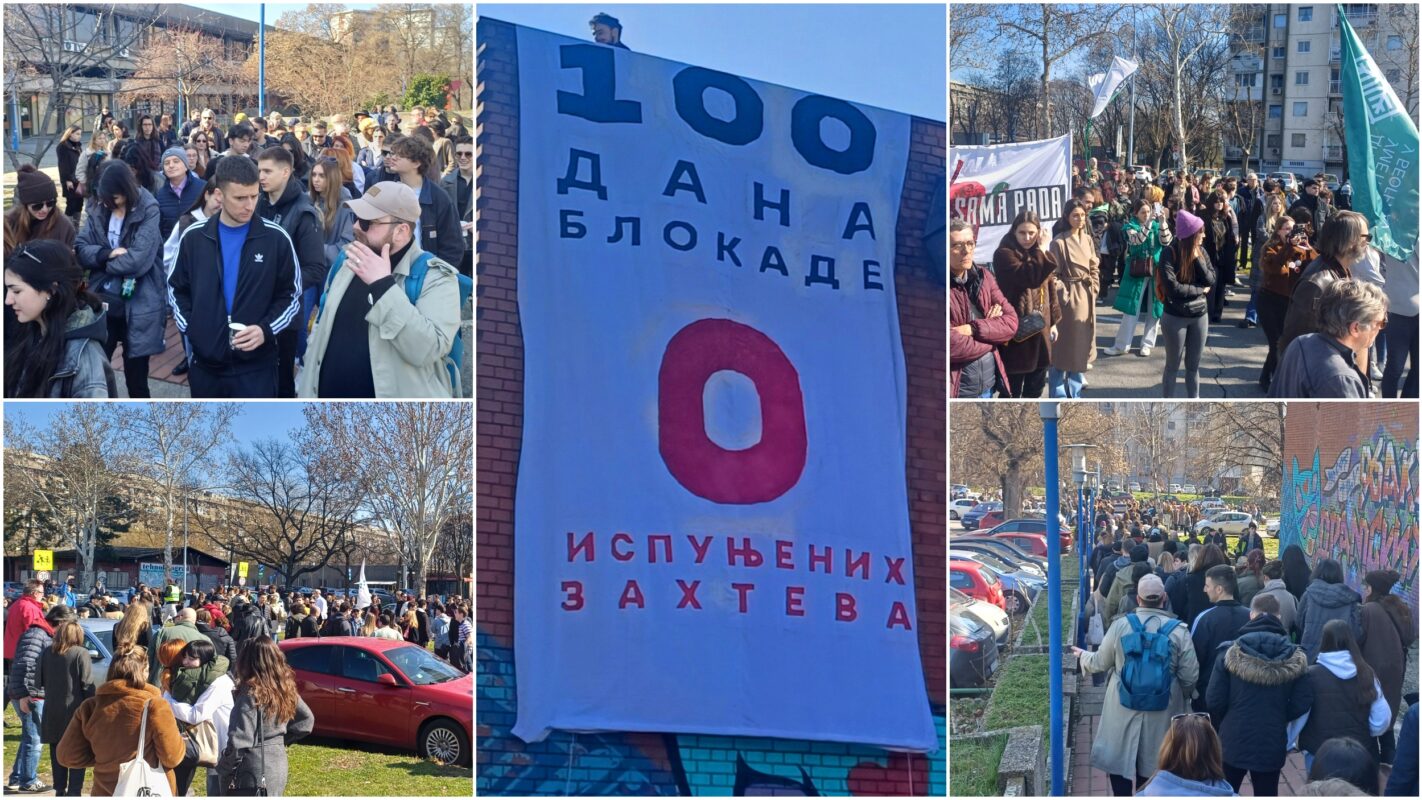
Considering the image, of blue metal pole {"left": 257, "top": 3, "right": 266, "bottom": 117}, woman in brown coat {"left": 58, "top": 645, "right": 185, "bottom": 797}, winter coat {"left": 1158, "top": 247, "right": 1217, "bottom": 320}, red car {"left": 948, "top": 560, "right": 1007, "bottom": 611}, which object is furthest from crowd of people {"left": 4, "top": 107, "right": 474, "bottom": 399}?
winter coat {"left": 1158, "top": 247, "right": 1217, "bottom": 320}

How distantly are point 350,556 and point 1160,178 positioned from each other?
4860 millimetres

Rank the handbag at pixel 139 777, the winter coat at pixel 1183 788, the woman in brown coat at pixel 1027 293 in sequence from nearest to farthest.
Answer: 1. the winter coat at pixel 1183 788
2. the handbag at pixel 139 777
3. the woman in brown coat at pixel 1027 293

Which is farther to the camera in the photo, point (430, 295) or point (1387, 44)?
point (1387, 44)

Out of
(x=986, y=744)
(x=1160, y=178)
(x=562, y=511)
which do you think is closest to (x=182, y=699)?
(x=562, y=511)

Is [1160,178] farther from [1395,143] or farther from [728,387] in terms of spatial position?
[728,387]

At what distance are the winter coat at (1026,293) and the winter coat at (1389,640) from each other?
209cm

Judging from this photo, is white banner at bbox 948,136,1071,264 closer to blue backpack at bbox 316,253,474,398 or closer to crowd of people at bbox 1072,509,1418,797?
crowd of people at bbox 1072,509,1418,797

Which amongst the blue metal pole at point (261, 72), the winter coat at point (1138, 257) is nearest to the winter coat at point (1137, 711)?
the winter coat at point (1138, 257)

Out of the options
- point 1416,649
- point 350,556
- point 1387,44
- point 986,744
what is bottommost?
point 986,744

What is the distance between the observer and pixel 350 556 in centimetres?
635

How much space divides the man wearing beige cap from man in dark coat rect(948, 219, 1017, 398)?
254 centimetres

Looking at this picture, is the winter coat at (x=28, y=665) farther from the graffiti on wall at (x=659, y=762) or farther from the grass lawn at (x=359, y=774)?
the graffiti on wall at (x=659, y=762)

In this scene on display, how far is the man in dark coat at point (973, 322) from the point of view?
21.2ft

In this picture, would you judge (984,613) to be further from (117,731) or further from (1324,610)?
(117,731)
